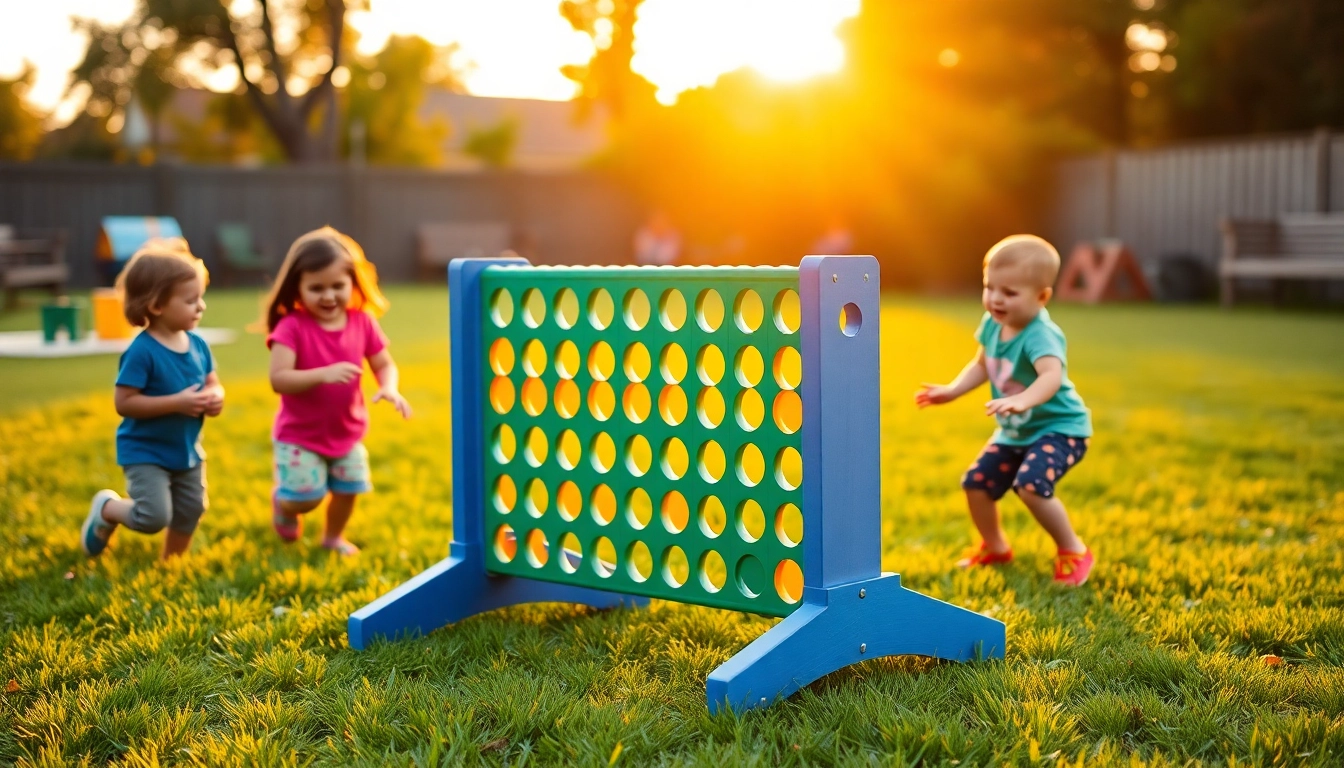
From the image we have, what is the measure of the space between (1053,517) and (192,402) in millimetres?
2601

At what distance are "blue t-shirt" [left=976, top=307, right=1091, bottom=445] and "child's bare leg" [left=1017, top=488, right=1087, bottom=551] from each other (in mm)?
193

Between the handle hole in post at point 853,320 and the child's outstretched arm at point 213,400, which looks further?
the child's outstretched arm at point 213,400

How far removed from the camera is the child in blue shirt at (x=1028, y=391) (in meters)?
3.62

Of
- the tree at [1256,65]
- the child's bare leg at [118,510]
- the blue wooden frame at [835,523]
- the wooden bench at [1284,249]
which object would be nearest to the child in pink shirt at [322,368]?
the child's bare leg at [118,510]

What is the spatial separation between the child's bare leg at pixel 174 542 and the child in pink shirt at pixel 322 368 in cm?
32

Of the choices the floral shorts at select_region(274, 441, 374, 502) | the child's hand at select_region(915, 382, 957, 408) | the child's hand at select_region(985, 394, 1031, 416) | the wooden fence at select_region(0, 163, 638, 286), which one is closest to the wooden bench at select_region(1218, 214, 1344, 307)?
the wooden fence at select_region(0, 163, 638, 286)

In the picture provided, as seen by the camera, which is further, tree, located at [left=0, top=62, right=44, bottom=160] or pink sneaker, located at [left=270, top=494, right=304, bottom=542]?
tree, located at [left=0, top=62, right=44, bottom=160]

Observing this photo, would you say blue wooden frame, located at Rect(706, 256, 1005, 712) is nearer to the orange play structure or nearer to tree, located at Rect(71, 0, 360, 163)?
the orange play structure

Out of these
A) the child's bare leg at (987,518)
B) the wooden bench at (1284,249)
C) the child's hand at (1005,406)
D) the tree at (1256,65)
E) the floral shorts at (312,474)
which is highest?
the tree at (1256,65)

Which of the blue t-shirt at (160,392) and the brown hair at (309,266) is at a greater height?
the brown hair at (309,266)

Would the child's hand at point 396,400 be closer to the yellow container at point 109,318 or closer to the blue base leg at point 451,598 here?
the blue base leg at point 451,598

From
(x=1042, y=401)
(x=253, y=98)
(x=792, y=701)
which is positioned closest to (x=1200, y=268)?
(x=1042, y=401)

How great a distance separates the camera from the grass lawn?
244cm

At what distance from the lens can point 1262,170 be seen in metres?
16.6
